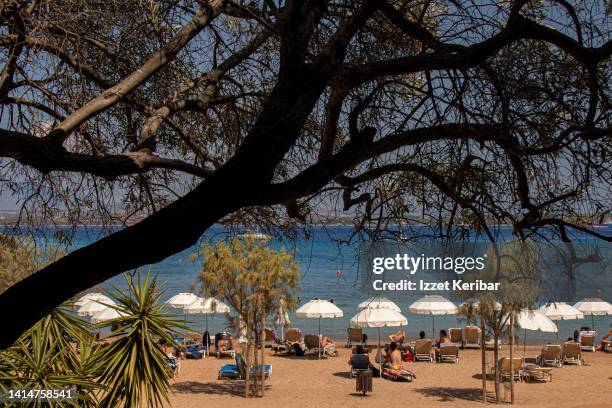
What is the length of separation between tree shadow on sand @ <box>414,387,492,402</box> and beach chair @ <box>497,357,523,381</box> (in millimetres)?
827

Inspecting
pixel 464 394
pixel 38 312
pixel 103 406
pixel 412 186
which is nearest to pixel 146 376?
pixel 103 406

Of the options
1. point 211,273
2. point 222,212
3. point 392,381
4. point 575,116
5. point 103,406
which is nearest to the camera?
point 222,212

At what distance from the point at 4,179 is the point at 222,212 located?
11.1 ft

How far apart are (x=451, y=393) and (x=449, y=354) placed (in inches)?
201

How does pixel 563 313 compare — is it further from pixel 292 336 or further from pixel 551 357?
pixel 292 336

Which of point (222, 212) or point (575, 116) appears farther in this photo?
point (575, 116)

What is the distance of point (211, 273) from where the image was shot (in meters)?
18.7

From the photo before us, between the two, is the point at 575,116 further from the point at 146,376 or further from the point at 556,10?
the point at 146,376

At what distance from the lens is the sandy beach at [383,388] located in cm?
1784

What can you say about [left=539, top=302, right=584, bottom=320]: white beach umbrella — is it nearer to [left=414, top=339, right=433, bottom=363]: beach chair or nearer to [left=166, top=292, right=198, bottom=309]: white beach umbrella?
[left=414, top=339, right=433, bottom=363]: beach chair

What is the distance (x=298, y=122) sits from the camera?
3281 millimetres

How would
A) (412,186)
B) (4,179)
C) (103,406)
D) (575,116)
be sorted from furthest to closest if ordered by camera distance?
(103,406) < (4,179) < (412,186) < (575,116)

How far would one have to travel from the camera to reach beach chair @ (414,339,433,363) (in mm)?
24062

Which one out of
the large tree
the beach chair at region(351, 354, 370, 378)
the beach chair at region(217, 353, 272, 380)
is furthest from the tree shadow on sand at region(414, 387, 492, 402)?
the large tree
